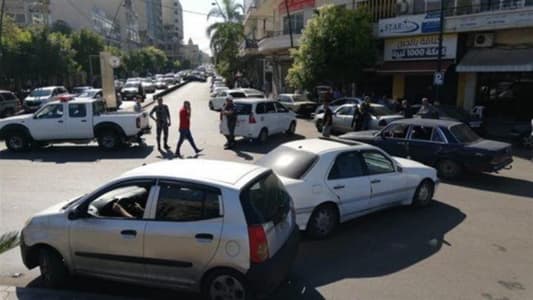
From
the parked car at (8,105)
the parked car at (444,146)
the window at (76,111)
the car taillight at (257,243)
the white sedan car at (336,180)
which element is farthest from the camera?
the parked car at (8,105)

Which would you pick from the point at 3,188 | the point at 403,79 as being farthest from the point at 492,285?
the point at 403,79

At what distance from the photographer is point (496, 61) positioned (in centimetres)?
1848

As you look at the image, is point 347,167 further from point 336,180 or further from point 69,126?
point 69,126

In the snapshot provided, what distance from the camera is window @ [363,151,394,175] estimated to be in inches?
279

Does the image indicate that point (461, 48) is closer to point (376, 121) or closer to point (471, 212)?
point (376, 121)

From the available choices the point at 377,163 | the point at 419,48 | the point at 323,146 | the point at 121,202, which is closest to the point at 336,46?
the point at 419,48

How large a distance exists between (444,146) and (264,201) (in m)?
7.11

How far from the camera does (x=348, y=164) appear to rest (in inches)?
268

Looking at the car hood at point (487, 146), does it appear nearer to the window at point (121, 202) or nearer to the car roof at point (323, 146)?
the car roof at point (323, 146)

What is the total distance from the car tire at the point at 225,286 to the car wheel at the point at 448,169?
7.47m

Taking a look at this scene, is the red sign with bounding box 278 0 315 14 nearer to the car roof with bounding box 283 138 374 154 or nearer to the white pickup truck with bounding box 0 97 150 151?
the white pickup truck with bounding box 0 97 150 151

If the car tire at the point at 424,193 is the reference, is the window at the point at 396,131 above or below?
above

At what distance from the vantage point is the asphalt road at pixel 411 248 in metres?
4.96

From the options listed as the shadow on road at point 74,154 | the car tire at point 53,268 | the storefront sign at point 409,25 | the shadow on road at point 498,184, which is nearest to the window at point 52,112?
the shadow on road at point 74,154
